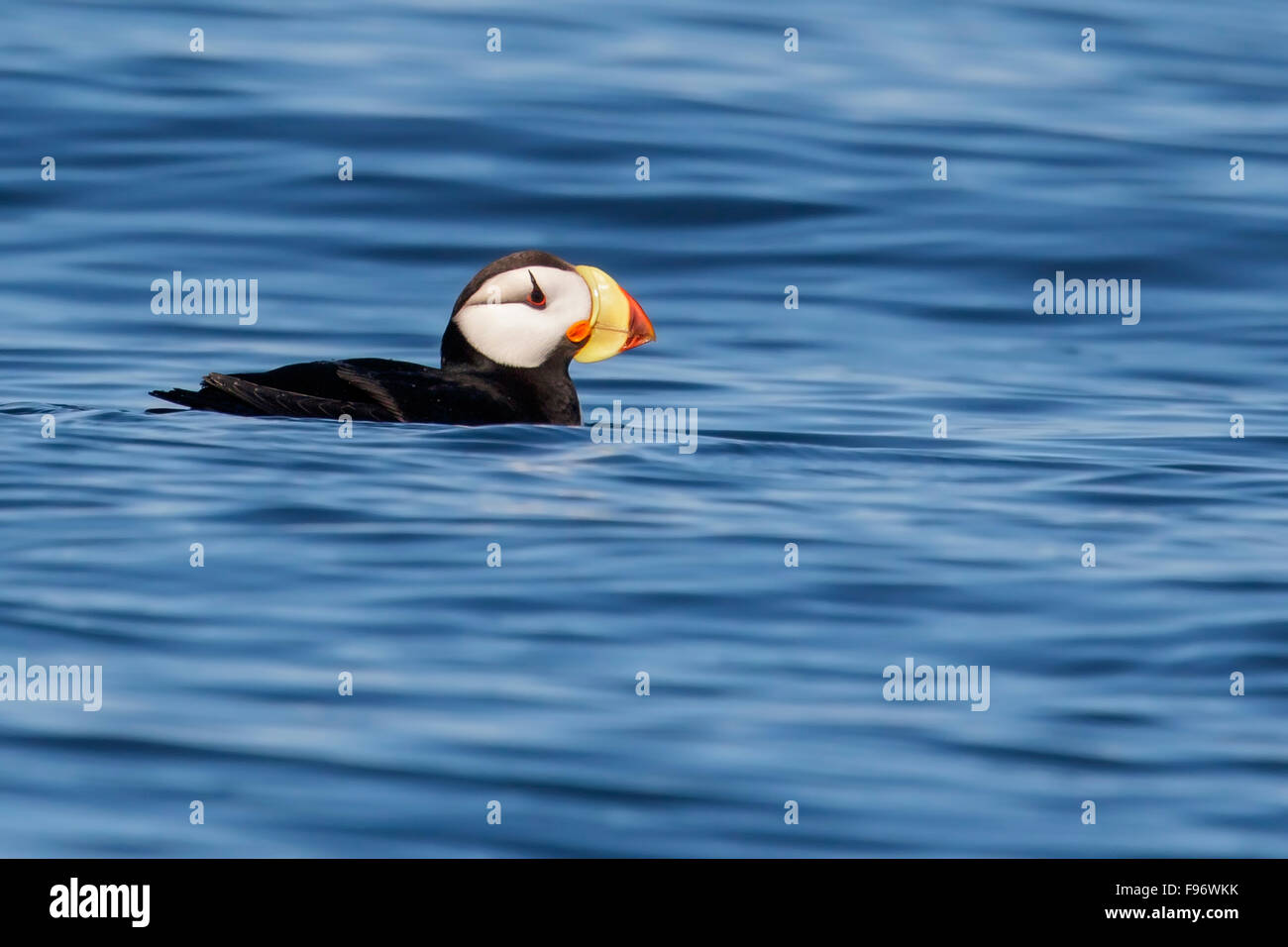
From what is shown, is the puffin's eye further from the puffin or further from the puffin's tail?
the puffin's tail

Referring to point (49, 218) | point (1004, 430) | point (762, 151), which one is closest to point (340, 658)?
point (1004, 430)

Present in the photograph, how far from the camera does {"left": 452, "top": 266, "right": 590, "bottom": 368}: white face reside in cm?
897

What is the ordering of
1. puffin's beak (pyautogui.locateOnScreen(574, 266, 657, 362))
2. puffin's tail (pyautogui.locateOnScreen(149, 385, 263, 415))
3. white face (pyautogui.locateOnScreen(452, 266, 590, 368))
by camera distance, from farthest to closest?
1. puffin's beak (pyautogui.locateOnScreen(574, 266, 657, 362))
2. white face (pyautogui.locateOnScreen(452, 266, 590, 368))
3. puffin's tail (pyautogui.locateOnScreen(149, 385, 263, 415))

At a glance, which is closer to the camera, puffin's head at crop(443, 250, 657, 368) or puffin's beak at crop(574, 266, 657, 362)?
puffin's head at crop(443, 250, 657, 368)

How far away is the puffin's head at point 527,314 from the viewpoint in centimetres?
898

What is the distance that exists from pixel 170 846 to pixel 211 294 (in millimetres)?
8926

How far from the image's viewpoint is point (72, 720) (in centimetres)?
507

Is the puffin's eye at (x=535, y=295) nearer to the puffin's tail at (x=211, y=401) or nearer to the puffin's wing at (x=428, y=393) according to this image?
the puffin's wing at (x=428, y=393)

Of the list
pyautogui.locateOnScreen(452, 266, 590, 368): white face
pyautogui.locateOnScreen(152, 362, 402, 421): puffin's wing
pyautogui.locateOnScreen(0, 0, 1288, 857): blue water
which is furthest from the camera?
pyautogui.locateOnScreen(452, 266, 590, 368): white face

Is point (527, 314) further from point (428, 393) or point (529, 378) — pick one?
point (428, 393)

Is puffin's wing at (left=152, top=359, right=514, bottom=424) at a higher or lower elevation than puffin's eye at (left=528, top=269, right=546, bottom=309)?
lower

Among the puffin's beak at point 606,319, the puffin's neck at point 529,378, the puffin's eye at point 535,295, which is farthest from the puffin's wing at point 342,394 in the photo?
the puffin's beak at point 606,319

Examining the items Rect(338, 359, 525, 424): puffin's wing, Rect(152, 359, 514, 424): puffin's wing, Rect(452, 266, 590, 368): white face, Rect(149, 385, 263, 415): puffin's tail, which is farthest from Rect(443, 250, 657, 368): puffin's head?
Rect(149, 385, 263, 415): puffin's tail

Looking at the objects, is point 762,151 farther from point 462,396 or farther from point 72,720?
point 72,720
